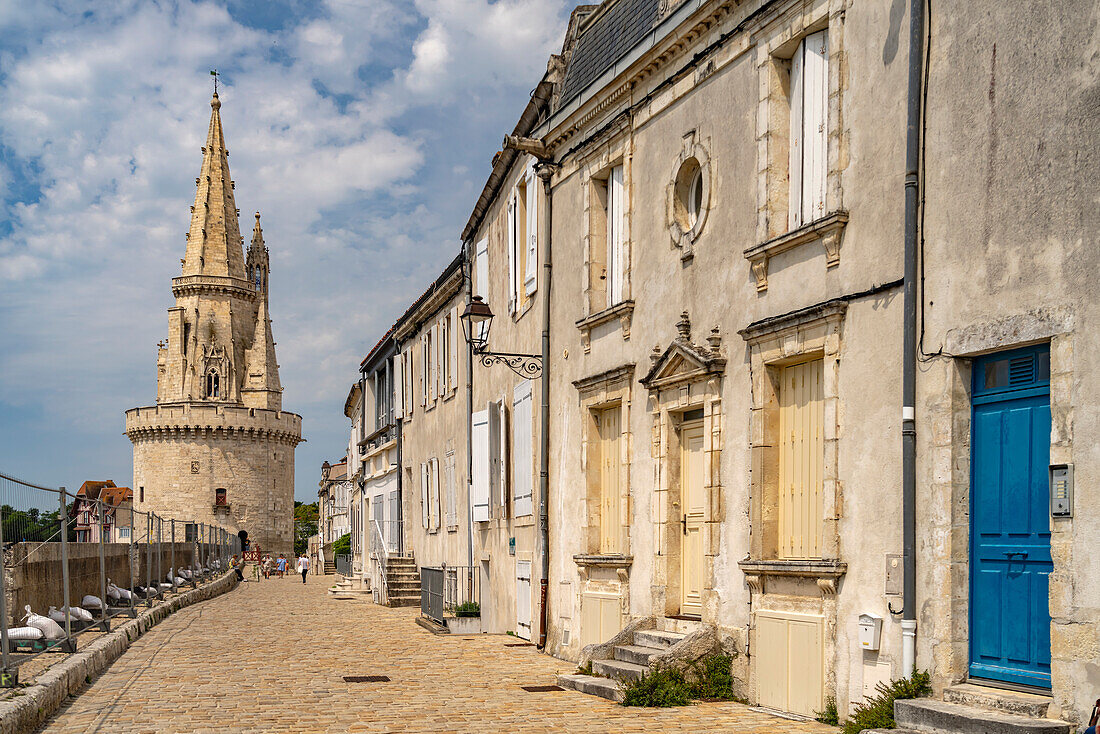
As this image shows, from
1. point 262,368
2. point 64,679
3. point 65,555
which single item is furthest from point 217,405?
point 64,679

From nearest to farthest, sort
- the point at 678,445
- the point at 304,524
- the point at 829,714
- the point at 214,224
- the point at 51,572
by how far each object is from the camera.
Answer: the point at 829,714, the point at 678,445, the point at 51,572, the point at 214,224, the point at 304,524

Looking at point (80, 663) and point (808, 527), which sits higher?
point (808, 527)

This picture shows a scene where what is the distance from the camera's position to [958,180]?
22.6ft

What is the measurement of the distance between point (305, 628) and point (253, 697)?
8659 millimetres

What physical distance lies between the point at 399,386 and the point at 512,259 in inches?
469

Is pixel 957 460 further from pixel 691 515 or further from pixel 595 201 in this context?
pixel 595 201

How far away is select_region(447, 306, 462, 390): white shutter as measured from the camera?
20266 millimetres

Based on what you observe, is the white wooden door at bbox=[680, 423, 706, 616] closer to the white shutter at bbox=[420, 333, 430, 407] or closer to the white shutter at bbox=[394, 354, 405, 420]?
the white shutter at bbox=[420, 333, 430, 407]

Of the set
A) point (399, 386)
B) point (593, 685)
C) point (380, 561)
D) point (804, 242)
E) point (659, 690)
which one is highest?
point (804, 242)

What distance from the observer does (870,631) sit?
7.34 metres

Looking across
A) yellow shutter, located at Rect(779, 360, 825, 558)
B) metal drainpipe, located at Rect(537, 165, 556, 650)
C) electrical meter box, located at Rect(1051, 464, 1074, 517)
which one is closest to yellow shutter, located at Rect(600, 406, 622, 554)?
metal drainpipe, located at Rect(537, 165, 556, 650)

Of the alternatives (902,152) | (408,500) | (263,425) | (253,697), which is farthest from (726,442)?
(263,425)

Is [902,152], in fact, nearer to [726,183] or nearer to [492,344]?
[726,183]

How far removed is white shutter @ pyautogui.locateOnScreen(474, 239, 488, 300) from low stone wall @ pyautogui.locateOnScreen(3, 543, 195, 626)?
659cm
